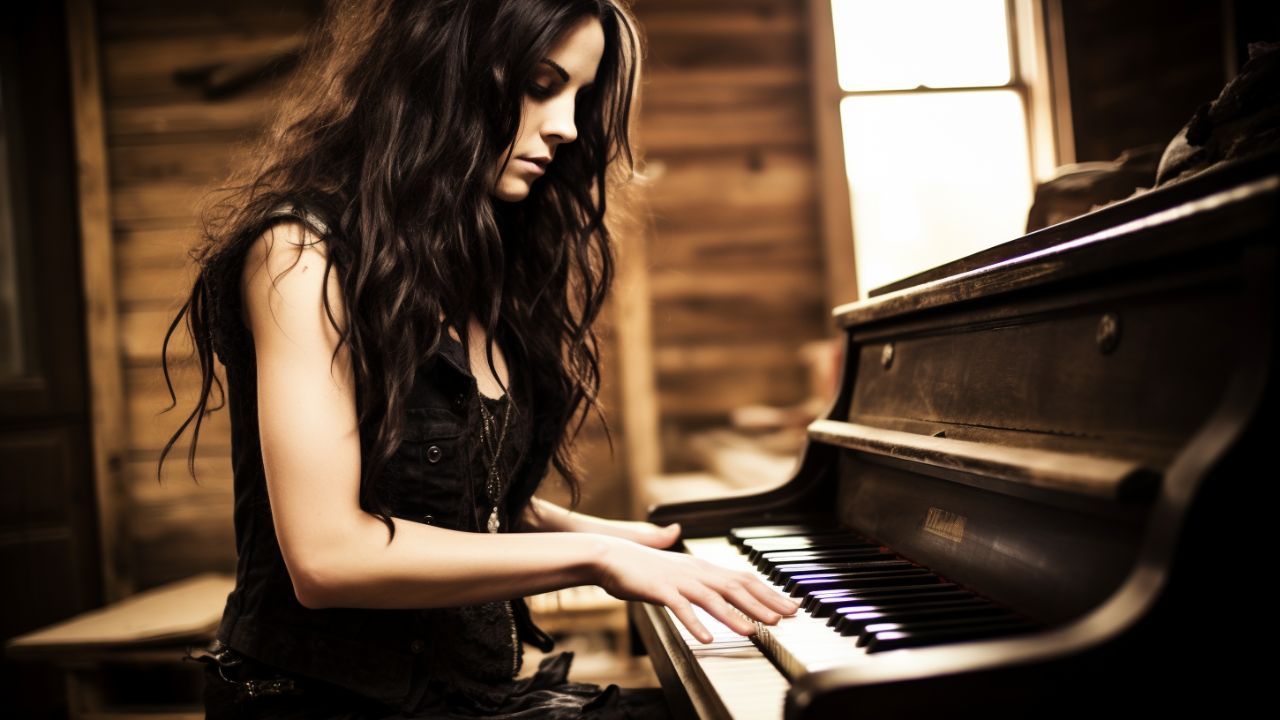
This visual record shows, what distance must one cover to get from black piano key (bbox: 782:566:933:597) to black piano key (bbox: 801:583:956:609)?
59 millimetres

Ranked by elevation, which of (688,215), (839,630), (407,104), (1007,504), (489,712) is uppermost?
(688,215)

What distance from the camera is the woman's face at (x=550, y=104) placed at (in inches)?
53.5

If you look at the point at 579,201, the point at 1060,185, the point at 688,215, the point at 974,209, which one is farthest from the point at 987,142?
the point at 579,201

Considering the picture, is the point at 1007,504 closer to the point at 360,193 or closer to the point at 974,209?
the point at 360,193

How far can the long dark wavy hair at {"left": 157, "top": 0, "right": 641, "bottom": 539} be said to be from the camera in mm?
1189

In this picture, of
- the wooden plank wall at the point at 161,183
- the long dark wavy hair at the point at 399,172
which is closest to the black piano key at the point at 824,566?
the long dark wavy hair at the point at 399,172

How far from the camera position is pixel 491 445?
140 centimetres

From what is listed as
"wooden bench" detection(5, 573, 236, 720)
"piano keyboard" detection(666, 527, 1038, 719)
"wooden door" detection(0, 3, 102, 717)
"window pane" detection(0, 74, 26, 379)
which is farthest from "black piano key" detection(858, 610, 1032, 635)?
"window pane" detection(0, 74, 26, 379)

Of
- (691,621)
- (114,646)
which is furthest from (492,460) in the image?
(114,646)

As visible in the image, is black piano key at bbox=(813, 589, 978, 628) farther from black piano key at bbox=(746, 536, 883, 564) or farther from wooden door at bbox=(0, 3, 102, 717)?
wooden door at bbox=(0, 3, 102, 717)

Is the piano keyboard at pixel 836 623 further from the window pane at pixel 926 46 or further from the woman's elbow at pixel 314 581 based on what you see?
the window pane at pixel 926 46

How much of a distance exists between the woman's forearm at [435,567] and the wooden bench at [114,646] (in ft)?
6.43

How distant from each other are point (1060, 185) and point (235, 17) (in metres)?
3.81

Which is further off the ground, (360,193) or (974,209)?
(974,209)
